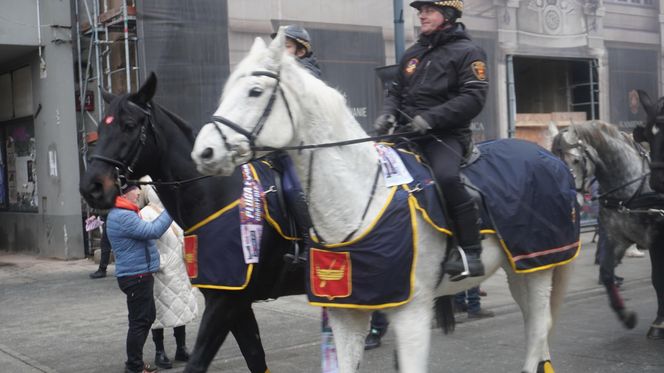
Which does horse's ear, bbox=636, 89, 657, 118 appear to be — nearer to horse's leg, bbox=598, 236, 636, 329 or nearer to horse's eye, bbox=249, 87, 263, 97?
horse's leg, bbox=598, 236, 636, 329

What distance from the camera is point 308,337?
793 centimetres

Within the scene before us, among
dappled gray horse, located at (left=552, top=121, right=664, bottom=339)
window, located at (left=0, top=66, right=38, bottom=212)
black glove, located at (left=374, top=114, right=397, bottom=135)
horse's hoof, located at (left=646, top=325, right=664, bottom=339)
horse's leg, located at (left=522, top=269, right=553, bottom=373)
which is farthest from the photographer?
window, located at (left=0, top=66, right=38, bottom=212)

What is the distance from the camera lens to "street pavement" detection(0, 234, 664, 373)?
669 cm

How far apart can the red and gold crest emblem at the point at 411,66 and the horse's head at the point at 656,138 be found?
117 inches

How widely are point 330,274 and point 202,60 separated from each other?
31.4ft

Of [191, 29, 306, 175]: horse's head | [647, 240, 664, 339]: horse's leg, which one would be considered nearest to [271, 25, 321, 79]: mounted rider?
[191, 29, 306, 175]: horse's head

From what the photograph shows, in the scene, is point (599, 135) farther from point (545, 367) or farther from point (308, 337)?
point (308, 337)

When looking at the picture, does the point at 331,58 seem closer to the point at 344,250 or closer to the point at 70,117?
the point at 70,117

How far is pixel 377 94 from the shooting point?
14.6 meters

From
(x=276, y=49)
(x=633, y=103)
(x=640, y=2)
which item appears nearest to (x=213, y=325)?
(x=276, y=49)

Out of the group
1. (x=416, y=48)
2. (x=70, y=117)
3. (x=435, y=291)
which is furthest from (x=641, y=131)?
(x=70, y=117)

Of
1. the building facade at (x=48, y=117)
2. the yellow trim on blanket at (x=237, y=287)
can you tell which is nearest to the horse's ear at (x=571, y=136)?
the yellow trim on blanket at (x=237, y=287)

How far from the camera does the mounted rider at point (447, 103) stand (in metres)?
4.25

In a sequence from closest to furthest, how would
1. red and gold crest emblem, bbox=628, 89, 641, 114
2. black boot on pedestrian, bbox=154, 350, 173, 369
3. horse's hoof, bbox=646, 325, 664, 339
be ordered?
black boot on pedestrian, bbox=154, 350, 173, 369 < horse's hoof, bbox=646, 325, 664, 339 < red and gold crest emblem, bbox=628, 89, 641, 114
